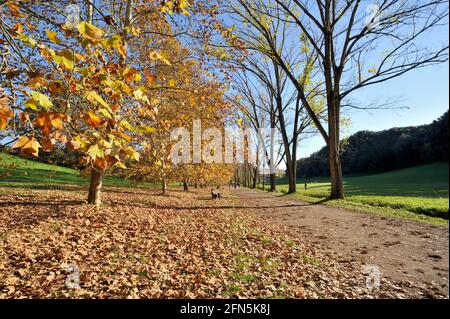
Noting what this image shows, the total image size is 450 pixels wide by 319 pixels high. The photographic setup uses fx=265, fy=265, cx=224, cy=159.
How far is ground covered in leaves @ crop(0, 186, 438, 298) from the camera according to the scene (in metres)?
4.28

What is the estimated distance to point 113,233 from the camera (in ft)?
23.0

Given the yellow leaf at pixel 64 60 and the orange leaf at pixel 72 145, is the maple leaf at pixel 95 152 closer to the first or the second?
the orange leaf at pixel 72 145

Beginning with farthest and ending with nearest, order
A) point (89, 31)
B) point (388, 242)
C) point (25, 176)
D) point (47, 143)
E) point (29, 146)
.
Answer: point (25, 176) → point (388, 242) → point (89, 31) → point (47, 143) → point (29, 146)

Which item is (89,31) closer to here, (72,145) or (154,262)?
(72,145)

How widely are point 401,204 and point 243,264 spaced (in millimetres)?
10948

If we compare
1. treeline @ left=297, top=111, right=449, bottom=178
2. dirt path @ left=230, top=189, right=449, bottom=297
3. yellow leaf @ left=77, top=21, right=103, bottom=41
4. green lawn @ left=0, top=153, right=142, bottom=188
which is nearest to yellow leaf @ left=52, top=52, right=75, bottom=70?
yellow leaf @ left=77, top=21, right=103, bottom=41

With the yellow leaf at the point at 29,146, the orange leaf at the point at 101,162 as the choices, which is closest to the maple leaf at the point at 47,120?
the yellow leaf at the point at 29,146

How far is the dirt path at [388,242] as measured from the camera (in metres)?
5.03

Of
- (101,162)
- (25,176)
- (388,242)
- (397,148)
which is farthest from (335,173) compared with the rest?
(397,148)

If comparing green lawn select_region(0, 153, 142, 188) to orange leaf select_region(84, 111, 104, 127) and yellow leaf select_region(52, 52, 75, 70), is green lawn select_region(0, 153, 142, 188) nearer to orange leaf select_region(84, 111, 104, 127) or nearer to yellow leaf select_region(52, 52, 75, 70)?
yellow leaf select_region(52, 52, 75, 70)

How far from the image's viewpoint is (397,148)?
67.1m

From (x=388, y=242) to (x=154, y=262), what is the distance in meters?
6.10
